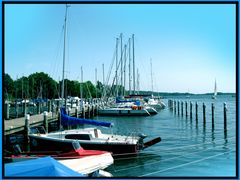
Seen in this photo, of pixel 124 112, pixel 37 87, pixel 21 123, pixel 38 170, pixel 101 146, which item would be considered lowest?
pixel 101 146

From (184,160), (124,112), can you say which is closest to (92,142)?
(184,160)

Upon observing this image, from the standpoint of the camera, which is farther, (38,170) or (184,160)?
(184,160)

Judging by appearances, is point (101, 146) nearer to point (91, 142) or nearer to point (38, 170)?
point (91, 142)

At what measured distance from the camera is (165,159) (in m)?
15.7

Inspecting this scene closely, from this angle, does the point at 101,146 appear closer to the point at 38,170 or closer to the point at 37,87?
the point at 38,170

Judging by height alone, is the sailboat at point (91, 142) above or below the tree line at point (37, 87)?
below

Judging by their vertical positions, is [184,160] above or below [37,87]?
below

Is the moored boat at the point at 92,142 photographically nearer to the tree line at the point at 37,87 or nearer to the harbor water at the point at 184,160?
the harbor water at the point at 184,160

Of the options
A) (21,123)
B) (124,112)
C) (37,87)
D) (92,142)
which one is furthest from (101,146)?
(37,87)

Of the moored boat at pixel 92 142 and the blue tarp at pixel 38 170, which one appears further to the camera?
the moored boat at pixel 92 142

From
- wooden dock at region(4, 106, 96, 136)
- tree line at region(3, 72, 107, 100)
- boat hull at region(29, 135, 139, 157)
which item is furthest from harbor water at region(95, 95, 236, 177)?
tree line at region(3, 72, 107, 100)

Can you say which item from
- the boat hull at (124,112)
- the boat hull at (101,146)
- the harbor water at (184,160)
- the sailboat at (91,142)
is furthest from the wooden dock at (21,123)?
the harbor water at (184,160)

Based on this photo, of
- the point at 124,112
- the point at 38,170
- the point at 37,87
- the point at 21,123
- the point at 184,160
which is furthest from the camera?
the point at 37,87

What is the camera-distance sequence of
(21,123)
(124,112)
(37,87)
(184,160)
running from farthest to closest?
(37,87), (124,112), (21,123), (184,160)
